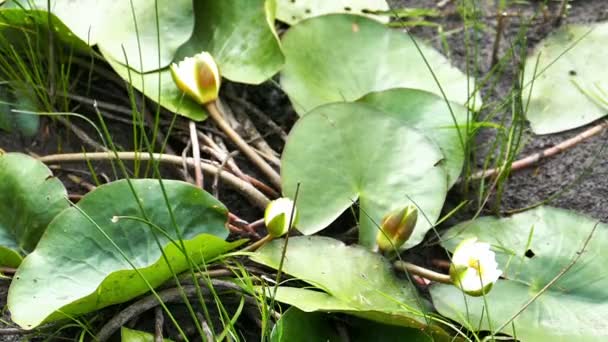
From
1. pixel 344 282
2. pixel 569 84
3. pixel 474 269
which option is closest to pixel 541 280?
pixel 474 269

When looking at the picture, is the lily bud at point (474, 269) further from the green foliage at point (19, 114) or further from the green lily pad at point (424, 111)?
the green foliage at point (19, 114)

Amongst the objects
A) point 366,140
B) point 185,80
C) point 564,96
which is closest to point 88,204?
point 185,80

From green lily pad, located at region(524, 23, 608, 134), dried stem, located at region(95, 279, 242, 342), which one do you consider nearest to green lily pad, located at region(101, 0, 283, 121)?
dried stem, located at region(95, 279, 242, 342)

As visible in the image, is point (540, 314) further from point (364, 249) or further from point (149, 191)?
point (149, 191)

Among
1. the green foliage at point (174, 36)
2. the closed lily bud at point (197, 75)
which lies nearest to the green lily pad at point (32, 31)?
the green foliage at point (174, 36)

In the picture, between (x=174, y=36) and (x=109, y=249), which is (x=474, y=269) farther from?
(x=174, y=36)
